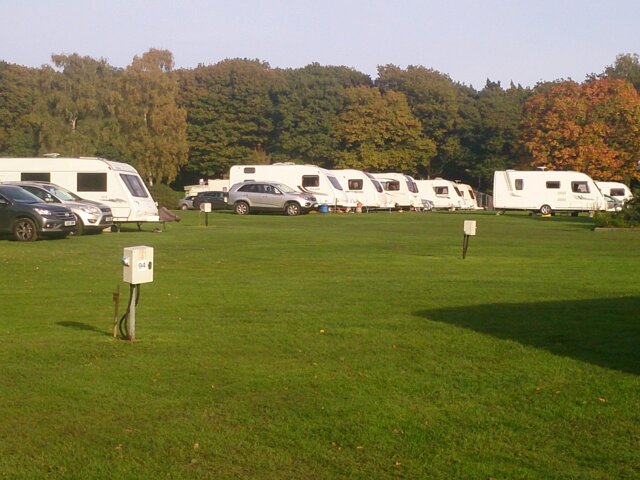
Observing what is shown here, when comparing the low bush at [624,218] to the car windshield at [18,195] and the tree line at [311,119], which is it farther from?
the tree line at [311,119]

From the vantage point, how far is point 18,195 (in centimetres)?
2525

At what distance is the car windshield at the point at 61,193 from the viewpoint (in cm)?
2805

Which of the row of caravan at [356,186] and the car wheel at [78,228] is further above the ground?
the row of caravan at [356,186]

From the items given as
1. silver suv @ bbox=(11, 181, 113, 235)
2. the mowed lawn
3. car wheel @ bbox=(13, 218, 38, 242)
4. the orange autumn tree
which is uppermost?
the orange autumn tree

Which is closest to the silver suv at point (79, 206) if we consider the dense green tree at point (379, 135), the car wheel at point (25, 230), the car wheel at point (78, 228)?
the car wheel at point (78, 228)

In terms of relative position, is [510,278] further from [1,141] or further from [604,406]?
[1,141]

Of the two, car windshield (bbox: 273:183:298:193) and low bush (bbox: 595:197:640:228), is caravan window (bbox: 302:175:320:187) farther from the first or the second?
low bush (bbox: 595:197:640:228)

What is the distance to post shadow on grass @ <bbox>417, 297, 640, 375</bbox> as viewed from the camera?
29.1ft

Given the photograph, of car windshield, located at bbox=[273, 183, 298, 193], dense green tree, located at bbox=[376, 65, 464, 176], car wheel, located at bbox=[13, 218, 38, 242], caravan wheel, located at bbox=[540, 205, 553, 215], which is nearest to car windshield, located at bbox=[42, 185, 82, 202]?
car wheel, located at bbox=[13, 218, 38, 242]

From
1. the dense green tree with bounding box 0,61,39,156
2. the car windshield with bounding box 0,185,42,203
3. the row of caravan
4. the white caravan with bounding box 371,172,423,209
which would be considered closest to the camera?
the car windshield with bounding box 0,185,42,203

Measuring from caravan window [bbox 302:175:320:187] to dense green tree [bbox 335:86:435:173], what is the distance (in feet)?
94.0

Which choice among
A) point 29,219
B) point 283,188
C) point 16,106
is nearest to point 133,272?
point 29,219

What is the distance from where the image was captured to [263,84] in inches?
3278

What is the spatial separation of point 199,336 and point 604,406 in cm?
445
